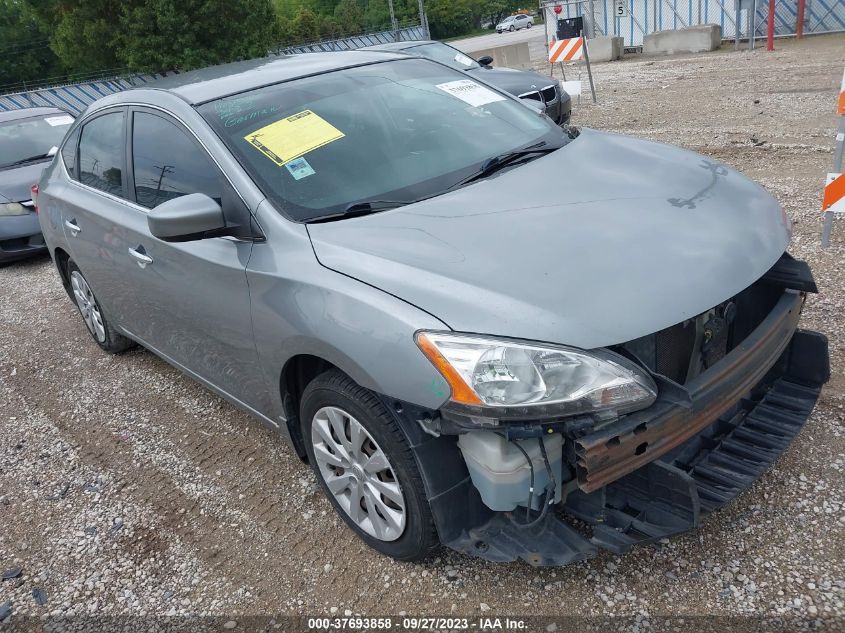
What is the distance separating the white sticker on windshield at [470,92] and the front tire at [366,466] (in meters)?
1.73

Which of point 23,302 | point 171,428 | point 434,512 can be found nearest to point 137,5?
point 23,302

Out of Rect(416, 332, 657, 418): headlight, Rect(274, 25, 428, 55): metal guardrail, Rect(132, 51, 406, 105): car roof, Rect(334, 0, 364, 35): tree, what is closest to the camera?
Rect(416, 332, 657, 418): headlight

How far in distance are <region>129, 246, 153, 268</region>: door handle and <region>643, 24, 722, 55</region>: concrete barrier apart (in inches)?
742

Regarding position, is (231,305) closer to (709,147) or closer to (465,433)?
(465,433)

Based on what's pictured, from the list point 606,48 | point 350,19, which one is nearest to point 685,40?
point 606,48

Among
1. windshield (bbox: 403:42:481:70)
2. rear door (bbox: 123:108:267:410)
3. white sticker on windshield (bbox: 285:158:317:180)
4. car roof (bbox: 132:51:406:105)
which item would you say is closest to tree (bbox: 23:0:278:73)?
windshield (bbox: 403:42:481:70)

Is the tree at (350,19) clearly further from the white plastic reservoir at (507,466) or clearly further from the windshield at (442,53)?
the white plastic reservoir at (507,466)

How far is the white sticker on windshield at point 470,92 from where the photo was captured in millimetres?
3504

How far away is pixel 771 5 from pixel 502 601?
60.1 ft

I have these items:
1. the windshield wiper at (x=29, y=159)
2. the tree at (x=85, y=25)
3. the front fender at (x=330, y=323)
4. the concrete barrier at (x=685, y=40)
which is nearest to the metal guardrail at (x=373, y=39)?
the tree at (x=85, y=25)

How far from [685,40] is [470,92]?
18.0 meters

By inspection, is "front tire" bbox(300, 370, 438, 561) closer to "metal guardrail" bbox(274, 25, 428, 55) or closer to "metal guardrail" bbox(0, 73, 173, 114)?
"metal guardrail" bbox(0, 73, 173, 114)

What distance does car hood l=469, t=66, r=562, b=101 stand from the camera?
355 inches

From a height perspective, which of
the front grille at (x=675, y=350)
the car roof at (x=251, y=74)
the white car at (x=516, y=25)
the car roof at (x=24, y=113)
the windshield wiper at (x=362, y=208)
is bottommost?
the white car at (x=516, y=25)
